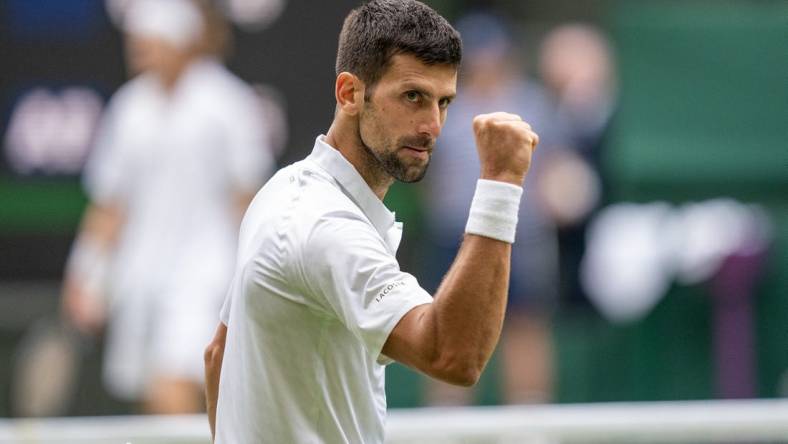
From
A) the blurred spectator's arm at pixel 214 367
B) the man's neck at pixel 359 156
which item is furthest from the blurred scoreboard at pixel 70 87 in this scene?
the man's neck at pixel 359 156

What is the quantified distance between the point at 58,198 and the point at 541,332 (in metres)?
2.55

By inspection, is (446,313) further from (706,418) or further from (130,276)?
(130,276)

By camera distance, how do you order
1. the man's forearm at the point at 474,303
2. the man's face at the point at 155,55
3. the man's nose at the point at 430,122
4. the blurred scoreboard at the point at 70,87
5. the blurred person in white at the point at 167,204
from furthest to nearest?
the blurred scoreboard at the point at 70,87 < the man's face at the point at 155,55 < the blurred person in white at the point at 167,204 < the man's nose at the point at 430,122 < the man's forearm at the point at 474,303

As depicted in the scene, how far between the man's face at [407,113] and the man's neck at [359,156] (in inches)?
1.3

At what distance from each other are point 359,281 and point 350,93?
49cm

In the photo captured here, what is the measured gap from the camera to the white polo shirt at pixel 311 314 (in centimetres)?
319

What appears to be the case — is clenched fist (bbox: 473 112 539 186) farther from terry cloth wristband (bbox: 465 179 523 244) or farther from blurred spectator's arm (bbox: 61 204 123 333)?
blurred spectator's arm (bbox: 61 204 123 333)

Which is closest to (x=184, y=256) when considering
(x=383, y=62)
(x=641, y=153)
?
(x=641, y=153)

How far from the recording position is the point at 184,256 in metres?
8.37

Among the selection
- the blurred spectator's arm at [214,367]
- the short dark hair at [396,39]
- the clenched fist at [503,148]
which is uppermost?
the short dark hair at [396,39]

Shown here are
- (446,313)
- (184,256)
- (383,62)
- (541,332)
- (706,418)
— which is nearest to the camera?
(446,313)

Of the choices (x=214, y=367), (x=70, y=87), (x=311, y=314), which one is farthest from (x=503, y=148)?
(x=70, y=87)

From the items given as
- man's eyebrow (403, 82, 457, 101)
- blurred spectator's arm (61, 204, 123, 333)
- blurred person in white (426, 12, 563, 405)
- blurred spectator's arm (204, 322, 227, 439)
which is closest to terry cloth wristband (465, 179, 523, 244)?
man's eyebrow (403, 82, 457, 101)

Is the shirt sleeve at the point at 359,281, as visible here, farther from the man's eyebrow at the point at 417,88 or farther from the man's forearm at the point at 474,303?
the man's eyebrow at the point at 417,88
